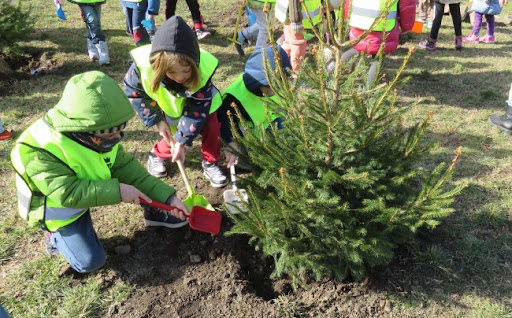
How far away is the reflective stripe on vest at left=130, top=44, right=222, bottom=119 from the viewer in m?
2.97

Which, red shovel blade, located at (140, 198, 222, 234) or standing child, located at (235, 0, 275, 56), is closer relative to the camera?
red shovel blade, located at (140, 198, 222, 234)

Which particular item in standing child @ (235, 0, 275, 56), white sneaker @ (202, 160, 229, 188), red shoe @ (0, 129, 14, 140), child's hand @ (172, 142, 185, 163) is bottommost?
white sneaker @ (202, 160, 229, 188)

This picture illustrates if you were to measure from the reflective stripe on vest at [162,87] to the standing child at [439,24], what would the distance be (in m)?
4.79

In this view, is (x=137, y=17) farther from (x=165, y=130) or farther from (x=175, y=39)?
(x=175, y=39)

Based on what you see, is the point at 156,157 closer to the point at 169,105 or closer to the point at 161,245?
the point at 169,105

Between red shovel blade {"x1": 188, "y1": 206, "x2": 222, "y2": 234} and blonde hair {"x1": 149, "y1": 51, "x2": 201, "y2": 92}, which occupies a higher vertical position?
blonde hair {"x1": 149, "y1": 51, "x2": 201, "y2": 92}

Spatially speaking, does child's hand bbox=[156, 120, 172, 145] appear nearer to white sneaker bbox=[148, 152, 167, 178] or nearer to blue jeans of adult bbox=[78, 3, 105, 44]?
white sneaker bbox=[148, 152, 167, 178]

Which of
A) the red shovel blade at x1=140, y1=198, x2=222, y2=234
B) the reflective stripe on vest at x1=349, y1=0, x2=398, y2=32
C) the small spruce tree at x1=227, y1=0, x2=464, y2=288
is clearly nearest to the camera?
the small spruce tree at x1=227, y1=0, x2=464, y2=288

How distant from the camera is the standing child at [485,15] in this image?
6.79 metres

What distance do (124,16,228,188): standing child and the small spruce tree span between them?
763mm

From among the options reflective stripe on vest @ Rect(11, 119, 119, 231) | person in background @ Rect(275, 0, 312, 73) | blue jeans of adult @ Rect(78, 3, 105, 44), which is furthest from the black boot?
blue jeans of adult @ Rect(78, 3, 105, 44)

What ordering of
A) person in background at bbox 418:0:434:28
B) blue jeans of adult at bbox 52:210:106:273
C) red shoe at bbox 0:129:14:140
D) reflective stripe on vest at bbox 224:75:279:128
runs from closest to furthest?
blue jeans of adult at bbox 52:210:106:273 → reflective stripe on vest at bbox 224:75:279:128 → red shoe at bbox 0:129:14:140 → person in background at bbox 418:0:434:28

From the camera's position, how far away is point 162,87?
3.14 m

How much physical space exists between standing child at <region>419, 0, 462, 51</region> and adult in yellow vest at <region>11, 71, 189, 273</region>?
567cm
